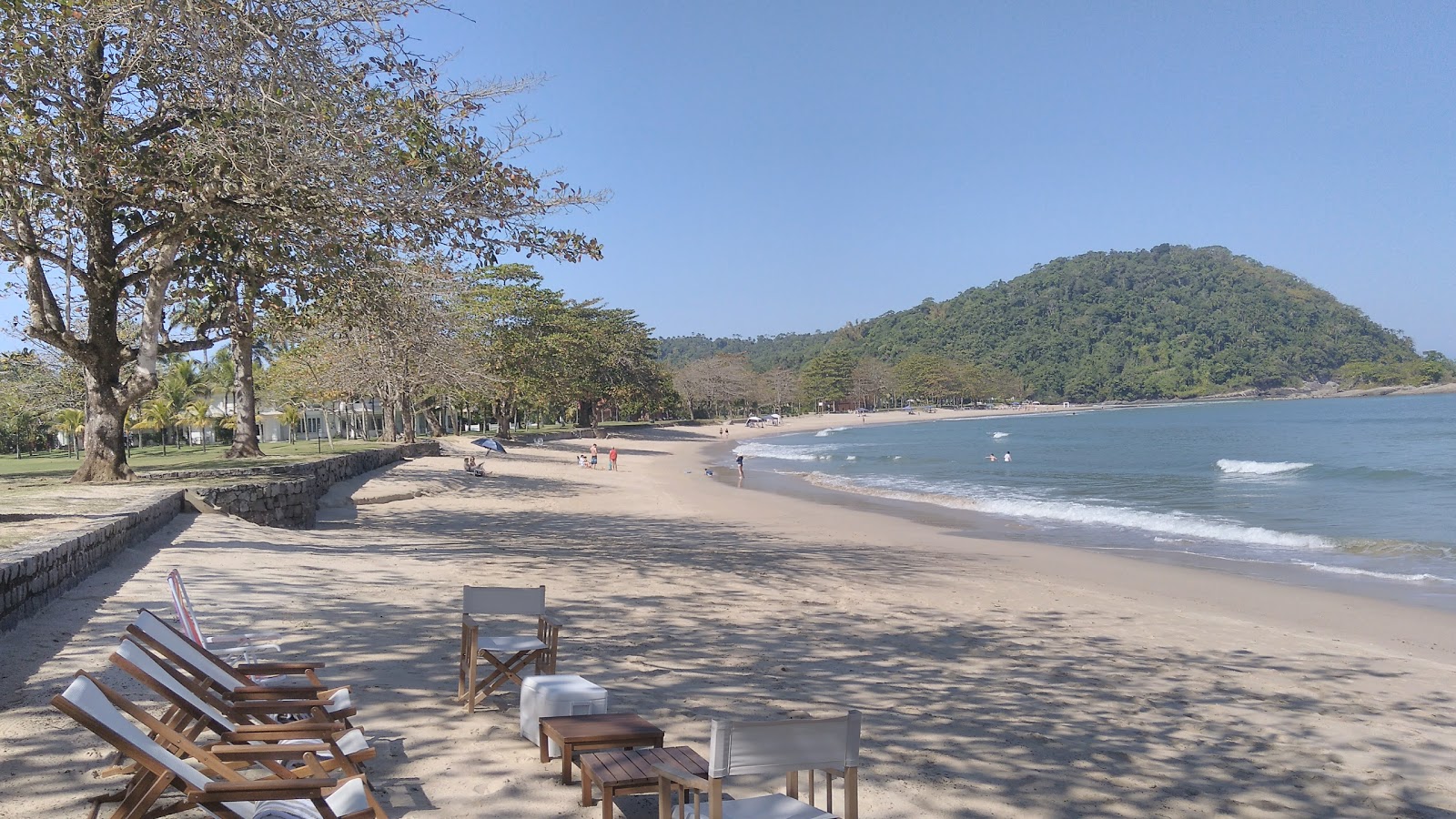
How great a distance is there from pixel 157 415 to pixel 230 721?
3938 centimetres

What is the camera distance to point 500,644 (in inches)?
201

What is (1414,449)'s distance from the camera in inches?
1681

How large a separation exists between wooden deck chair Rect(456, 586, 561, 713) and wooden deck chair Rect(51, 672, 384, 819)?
6.04ft

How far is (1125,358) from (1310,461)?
397ft

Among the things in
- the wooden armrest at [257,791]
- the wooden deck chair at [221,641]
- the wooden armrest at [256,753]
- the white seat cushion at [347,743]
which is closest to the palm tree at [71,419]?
the wooden deck chair at [221,641]

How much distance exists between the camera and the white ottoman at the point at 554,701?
4.35 m

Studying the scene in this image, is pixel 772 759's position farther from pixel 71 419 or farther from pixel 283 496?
pixel 71 419

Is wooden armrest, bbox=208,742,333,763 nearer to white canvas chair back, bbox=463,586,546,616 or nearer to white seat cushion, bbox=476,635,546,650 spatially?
white seat cushion, bbox=476,635,546,650

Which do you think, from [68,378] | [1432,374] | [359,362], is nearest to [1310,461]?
[359,362]

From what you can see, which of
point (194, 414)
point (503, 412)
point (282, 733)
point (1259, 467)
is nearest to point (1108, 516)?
point (1259, 467)

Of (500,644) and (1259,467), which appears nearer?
(500,644)

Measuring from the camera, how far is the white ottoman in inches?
171

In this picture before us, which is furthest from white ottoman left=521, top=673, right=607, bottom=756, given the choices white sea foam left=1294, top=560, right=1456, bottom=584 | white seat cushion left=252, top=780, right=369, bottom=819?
white sea foam left=1294, top=560, right=1456, bottom=584

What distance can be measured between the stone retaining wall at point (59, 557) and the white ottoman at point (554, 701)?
10.5ft
